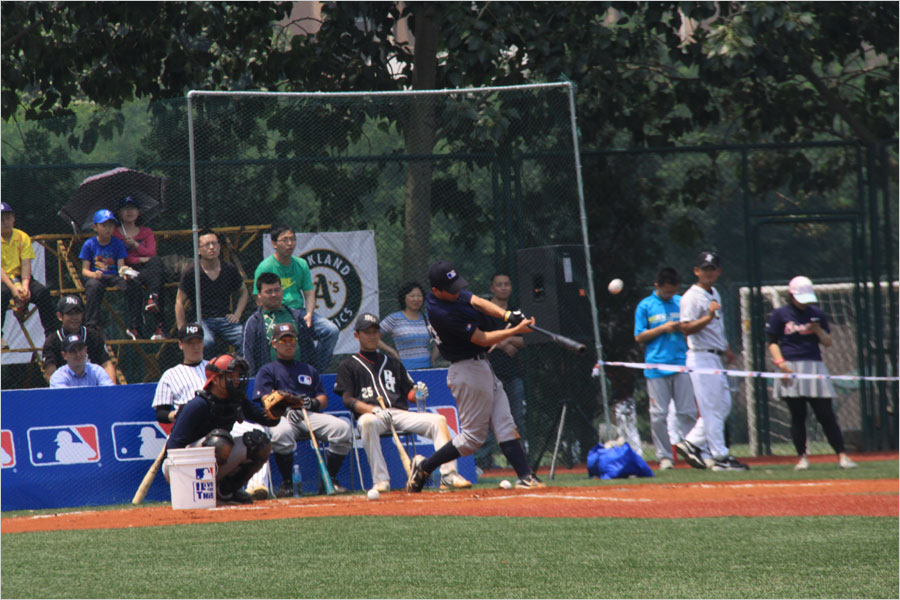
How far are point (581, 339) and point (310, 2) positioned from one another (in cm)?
575

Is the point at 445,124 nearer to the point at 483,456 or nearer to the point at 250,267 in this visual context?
the point at 250,267

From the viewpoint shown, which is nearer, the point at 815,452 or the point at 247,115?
the point at 247,115

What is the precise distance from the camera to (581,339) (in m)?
12.4

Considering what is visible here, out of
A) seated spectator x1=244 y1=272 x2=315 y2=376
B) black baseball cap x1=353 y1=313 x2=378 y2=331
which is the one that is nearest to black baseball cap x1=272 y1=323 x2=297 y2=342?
seated spectator x1=244 y1=272 x2=315 y2=376

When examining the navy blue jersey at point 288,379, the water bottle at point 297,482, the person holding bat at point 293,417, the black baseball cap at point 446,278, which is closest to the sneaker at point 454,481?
the person holding bat at point 293,417

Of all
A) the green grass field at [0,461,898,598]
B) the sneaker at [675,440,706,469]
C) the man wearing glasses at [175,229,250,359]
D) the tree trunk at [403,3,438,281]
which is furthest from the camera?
the tree trunk at [403,3,438,281]

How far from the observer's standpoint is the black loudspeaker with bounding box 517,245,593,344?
38.8 feet

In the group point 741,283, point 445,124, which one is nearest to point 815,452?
point 741,283

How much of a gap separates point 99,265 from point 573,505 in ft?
16.9

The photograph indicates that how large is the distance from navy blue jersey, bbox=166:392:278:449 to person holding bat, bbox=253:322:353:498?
665 mm

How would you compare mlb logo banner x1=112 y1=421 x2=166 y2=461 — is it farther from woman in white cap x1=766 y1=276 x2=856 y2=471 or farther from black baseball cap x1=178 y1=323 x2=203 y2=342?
woman in white cap x1=766 y1=276 x2=856 y2=471

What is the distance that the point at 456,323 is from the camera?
9594mm

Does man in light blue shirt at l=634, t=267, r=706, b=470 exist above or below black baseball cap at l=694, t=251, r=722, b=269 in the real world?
below

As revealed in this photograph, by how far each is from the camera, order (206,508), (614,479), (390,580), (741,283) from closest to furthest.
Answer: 1. (390,580)
2. (206,508)
3. (614,479)
4. (741,283)
